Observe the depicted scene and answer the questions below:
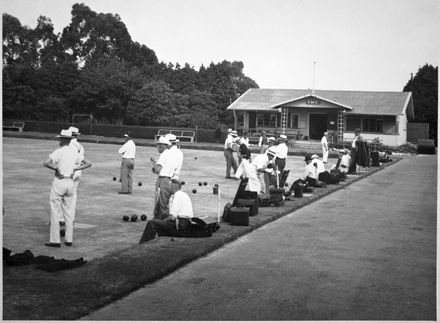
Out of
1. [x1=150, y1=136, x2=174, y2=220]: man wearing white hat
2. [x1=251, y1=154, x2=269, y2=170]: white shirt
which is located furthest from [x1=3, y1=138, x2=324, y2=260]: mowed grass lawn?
[x1=251, y1=154, x2=269, y2=170]: white shirt

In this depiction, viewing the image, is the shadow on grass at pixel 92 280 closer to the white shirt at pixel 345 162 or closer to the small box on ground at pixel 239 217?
the small box on ground at pixel 239 217

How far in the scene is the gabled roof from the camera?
4489 cm

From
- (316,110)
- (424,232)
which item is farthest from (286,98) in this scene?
(424,232)

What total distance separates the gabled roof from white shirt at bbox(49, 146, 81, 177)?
3579 centimetres

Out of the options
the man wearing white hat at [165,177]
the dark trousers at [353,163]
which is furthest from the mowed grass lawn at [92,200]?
the dark trousers at [353,163]

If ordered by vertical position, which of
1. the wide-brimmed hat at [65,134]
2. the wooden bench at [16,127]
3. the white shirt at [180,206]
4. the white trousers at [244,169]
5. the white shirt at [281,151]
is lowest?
the white shirt at [180,206]

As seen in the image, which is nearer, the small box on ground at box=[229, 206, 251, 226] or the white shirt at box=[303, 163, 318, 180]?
the small box on ground at box=[229, 206, 251, 226]

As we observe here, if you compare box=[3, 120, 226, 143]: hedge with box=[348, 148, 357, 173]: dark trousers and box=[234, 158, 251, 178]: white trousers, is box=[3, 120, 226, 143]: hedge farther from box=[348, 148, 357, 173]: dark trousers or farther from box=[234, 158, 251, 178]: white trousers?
box=[348, 148, 357, 173]: dark trousers

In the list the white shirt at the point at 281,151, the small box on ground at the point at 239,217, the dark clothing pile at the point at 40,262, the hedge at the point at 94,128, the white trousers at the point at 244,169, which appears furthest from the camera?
the white shirt at the point at 281,151

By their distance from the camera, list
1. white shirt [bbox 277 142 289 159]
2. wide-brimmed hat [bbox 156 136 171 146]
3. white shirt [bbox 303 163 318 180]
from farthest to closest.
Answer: white shirt [bbox 303 163 318 180] < white shirt [bbox 277 142 289 159] < wide-brimmed hat [bbox 156 136 171 146]

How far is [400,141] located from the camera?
149 feet

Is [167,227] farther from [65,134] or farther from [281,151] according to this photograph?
[281,151]

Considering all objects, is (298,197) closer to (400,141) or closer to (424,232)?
(424,232)

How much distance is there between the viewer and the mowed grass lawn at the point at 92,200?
998cm
